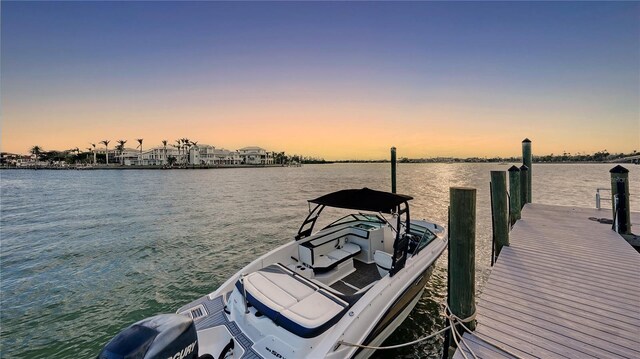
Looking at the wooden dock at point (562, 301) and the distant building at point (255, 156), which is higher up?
the distant building at point (255, 156)

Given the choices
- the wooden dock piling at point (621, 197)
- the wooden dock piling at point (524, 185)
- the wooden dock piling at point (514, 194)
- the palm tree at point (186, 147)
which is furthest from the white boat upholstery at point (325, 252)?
the palm tree at point (186, 147)

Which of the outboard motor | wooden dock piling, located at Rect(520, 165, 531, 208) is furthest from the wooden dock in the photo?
wooden dock piling, located at Rect(520, 165, 531, 208)

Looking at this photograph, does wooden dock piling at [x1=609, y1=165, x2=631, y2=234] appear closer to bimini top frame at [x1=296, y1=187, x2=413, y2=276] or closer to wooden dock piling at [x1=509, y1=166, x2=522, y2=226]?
wooden dock piling at [x1=509, y1=166, x2=522, y2=226]

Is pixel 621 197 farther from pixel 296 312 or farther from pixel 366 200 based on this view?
pixel 296 312

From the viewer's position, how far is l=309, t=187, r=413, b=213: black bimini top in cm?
512

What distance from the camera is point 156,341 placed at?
8.73 feet

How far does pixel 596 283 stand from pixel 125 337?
734 centimetres

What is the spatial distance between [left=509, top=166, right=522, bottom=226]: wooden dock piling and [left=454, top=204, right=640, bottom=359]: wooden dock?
194cm

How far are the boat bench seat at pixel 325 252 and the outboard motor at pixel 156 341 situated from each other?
9.98 ft

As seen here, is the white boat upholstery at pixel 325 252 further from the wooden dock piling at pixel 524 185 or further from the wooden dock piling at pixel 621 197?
the wooden dock piling at pixel 524 185

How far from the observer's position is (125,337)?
264cm

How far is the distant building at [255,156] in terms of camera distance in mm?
135875

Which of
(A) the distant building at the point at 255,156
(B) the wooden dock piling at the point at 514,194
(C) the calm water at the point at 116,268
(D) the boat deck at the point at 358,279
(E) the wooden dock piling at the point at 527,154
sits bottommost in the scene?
(C) the calm water at the point at 116,268

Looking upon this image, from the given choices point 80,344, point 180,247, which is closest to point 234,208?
point 180,247
